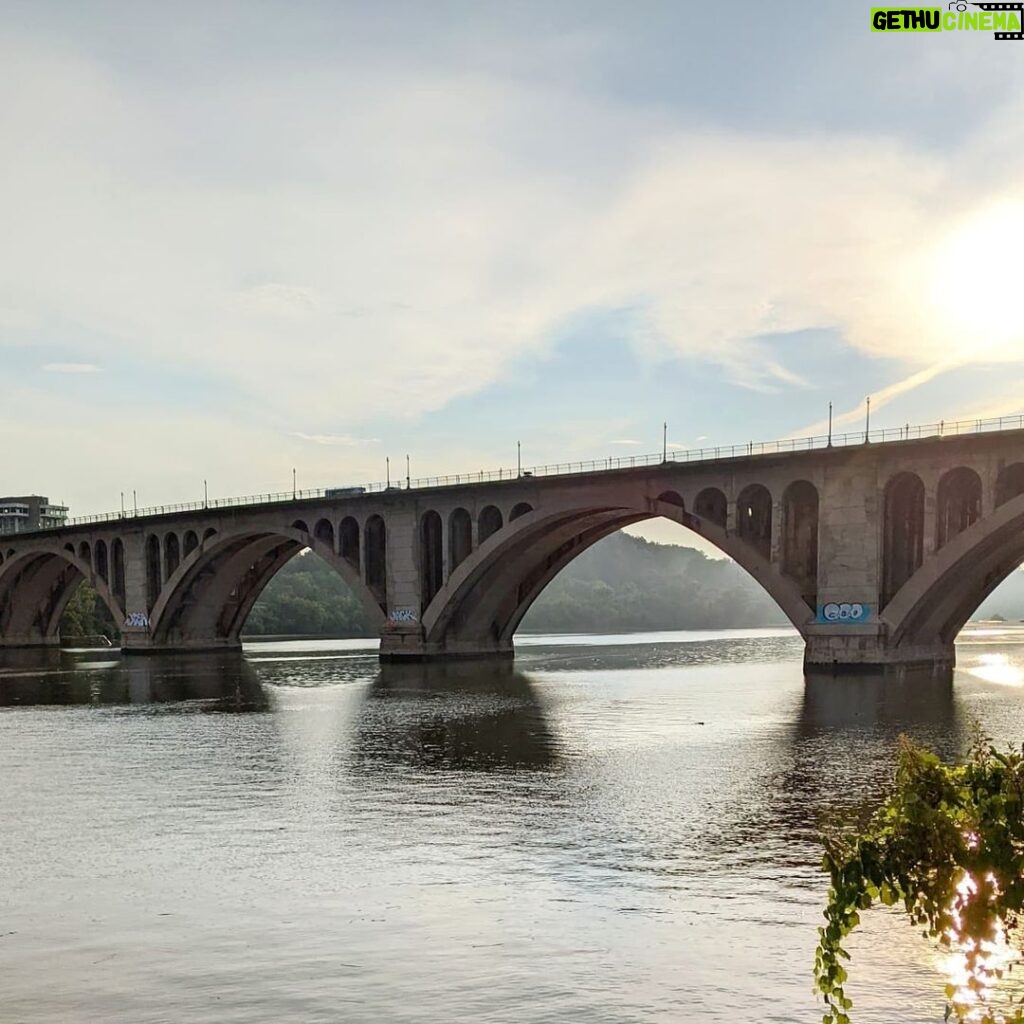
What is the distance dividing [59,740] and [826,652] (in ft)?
131

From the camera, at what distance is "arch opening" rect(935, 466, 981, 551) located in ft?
191

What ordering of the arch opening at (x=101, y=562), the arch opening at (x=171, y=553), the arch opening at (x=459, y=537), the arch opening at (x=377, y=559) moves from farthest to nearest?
the arch opening at (x=101, y=562) → the arch opening at (x=171, y=553) → the arch opening at (x=377, y=559) → the arch opening at (x=459, y=537)

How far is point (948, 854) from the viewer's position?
6629 millimetres

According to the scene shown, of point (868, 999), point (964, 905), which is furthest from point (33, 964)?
point (964, 905)

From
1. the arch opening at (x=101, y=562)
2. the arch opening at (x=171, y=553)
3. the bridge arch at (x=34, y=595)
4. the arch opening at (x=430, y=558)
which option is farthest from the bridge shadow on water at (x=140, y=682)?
the bridge arch at (x=34, y=595)

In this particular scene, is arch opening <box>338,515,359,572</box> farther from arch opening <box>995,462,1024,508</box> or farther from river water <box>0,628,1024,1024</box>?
arch opening <box>995,462,1024,508</box>

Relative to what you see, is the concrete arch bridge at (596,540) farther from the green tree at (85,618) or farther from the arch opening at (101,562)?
the green tree at (85,618)

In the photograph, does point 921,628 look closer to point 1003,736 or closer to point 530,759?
point 1003,736

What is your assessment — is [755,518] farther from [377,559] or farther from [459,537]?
[377,559]

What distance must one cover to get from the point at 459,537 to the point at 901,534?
33664 mm

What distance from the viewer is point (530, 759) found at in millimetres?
31375

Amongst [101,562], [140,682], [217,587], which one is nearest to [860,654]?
[140,682]

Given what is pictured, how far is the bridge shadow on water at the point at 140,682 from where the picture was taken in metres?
54.8

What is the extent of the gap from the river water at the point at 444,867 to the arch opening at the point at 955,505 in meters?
16.3
